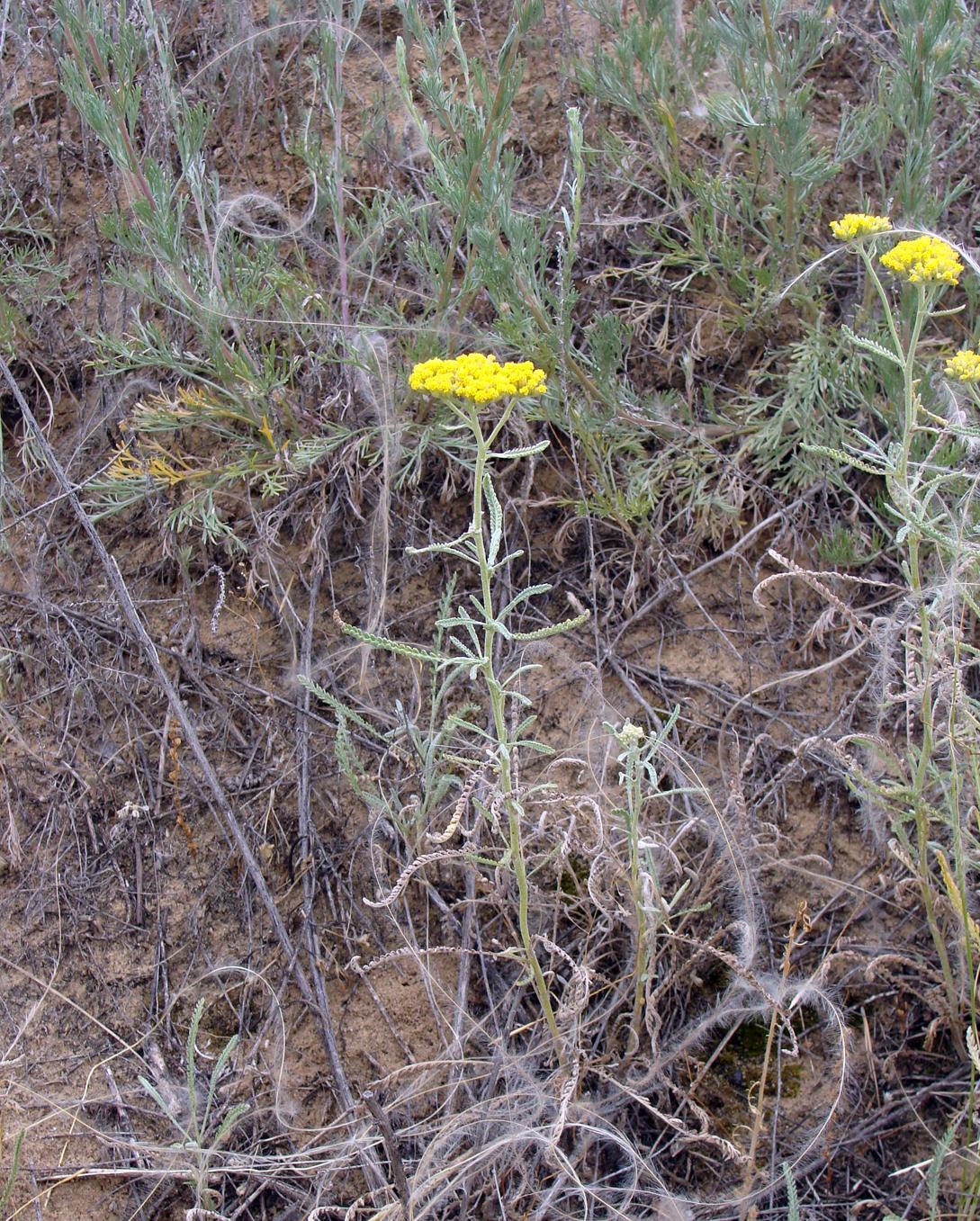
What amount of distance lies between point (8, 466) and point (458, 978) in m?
2.06

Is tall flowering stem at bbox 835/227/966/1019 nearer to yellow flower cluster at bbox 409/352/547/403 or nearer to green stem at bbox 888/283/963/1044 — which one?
green stem at bbox 888/283/963/1044

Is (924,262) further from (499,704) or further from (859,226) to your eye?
(499,704)

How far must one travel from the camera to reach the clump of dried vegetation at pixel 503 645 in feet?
6.77

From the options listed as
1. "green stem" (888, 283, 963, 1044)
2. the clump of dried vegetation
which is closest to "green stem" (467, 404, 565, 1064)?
the clump of dried vegetation

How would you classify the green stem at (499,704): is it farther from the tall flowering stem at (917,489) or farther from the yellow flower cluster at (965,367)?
the yellow flower cluster at (965,367)

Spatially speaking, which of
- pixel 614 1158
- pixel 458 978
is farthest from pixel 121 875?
pixel 614 1158

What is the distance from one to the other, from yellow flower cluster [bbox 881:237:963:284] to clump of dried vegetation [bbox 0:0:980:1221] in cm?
5

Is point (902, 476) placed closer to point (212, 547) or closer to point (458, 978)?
point (458, 978)

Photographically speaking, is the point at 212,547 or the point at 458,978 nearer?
the point at 458,978

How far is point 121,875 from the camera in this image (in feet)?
8.32

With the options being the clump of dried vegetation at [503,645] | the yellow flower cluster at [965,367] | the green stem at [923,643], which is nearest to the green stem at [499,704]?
the clump of dried vegetation at [503,645]

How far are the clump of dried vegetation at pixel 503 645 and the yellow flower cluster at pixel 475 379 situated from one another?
0.12 metres

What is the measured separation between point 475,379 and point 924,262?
968mm

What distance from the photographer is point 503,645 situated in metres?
2.67
